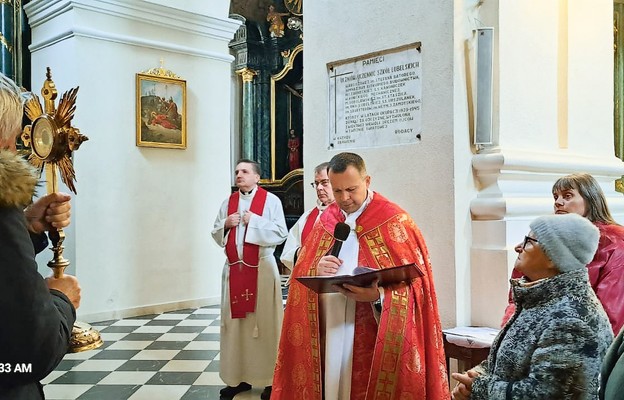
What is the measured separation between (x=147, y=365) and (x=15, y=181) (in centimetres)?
454

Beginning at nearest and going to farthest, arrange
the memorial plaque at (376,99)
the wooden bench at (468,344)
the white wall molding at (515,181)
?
the wooden bench at (468,344) < the white wall molding at (515,181) < the memorial plaque at (376,99)

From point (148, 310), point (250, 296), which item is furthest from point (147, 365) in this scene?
point (148, 310)

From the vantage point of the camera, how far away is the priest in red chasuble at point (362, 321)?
2.70m

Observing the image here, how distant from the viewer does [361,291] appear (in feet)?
8.82

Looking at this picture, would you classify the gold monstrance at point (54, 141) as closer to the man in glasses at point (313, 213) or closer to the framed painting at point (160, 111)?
the man in glasses at point (313, 213)

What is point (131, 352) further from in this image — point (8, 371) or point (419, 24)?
point (8, 371)

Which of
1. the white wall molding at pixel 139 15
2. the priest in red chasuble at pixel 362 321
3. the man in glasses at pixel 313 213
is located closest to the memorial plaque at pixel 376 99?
the man in glasses at pixel 313 213

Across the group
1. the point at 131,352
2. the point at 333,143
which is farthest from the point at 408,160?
the point at 131,352

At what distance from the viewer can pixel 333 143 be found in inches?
162

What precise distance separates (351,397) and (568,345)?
134 cm

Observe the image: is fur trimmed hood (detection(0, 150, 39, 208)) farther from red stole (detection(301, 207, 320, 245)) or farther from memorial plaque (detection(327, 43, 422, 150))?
red stole (detection(301, 207, 320, 245))

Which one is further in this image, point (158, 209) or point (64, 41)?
point (158, 209)

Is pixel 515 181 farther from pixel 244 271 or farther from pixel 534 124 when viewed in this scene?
pixel 244 271

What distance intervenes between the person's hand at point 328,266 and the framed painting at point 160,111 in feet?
18.7
